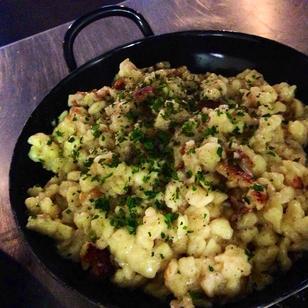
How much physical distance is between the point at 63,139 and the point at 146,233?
414 mm

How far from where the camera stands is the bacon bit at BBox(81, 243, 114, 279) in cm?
98

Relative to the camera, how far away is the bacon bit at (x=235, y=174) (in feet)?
3.20

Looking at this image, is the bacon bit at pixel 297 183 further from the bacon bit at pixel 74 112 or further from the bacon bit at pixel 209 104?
the bacon bit at pixel 74 112

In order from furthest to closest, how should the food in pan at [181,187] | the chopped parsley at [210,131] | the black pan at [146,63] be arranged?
the black pan at [146,63] < the chopped parsley at [210,131] < the food in pan at [181,187]

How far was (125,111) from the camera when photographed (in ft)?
3.92

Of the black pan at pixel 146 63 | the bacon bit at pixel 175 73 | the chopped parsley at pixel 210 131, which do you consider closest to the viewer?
the chopped parsley at pixel 210 131

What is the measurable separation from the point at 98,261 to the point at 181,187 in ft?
0.74

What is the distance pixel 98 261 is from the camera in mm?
986

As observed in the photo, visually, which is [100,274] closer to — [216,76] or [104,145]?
[104,145]

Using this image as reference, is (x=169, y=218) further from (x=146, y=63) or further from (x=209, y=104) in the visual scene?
(x=146, y=63)

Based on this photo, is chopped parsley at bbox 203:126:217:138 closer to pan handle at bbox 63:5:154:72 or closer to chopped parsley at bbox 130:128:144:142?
chopped parsley at bbox 130:128:144:142

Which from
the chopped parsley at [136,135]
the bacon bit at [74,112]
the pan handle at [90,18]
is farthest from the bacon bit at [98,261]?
the pan handle at [90,18]

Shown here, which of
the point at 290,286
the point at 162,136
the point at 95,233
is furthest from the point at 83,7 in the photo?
the point at 290,286

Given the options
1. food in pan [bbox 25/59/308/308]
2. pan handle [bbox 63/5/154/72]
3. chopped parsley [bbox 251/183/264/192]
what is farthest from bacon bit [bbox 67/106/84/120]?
chopped parsley [bbox 251/183/264/192]
